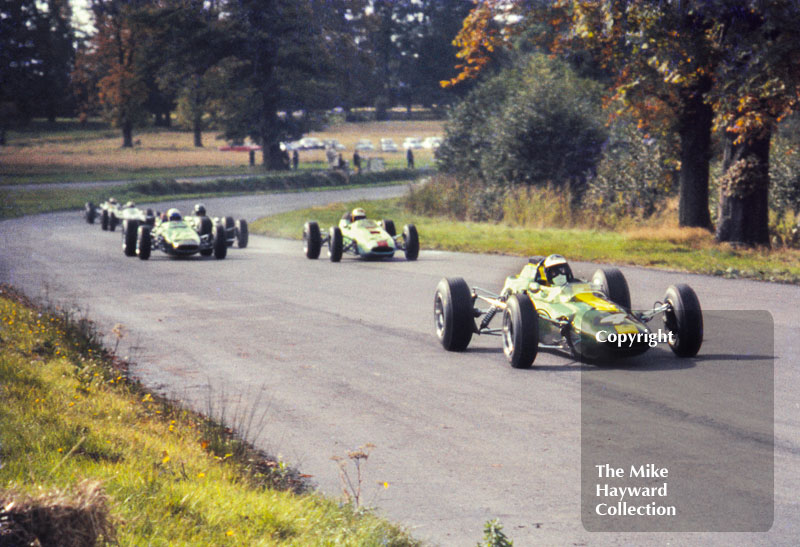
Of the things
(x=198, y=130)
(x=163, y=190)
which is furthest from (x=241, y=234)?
(x=198, y=130)

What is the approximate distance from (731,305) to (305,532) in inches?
395

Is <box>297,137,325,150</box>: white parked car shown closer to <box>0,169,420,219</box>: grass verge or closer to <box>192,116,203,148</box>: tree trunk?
<box>192,116,203,148</box>: tree trunk

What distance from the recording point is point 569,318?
9.75m

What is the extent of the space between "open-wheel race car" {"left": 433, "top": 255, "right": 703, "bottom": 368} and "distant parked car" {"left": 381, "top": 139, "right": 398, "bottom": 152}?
8688 cm

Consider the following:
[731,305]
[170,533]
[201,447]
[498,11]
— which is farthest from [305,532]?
[498,11]

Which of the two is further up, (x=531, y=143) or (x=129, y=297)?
(x=531, y=143)

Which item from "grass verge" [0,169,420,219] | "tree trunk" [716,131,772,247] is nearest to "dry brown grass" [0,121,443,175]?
"grass verge" [0,169,420,219]

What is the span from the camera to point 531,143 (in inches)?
1249

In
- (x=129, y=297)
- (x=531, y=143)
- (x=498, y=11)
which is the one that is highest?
(x=498, y=11)

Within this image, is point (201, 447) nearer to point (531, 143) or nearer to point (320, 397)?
point (320, 397)

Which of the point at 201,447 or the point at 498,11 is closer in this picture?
the point at 201,447

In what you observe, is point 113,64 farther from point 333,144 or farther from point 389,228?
point 389,228

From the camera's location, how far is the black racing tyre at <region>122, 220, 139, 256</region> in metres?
23.0

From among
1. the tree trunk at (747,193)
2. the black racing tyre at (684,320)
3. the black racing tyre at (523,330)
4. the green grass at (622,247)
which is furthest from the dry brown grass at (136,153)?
the black racing tyre at (684,320)
